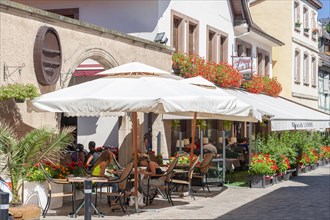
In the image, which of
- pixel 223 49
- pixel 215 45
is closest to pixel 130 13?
pixel 215 45

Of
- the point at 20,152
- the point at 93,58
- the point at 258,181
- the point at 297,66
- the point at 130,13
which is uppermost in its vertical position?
the point at 297,66

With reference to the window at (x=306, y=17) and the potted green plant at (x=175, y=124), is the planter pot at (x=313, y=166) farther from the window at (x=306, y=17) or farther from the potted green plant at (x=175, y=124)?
the window at (x=306, y=17)

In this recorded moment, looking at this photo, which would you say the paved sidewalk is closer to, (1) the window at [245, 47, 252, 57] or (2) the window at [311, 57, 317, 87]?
(1) the window at [245, 47, 252, 57]

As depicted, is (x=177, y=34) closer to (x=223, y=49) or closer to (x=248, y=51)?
(x=223, y=49)

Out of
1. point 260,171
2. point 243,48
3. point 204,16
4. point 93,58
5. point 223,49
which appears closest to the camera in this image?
point 93,58

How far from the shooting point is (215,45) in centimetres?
Result: 2767

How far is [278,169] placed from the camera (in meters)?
20.8

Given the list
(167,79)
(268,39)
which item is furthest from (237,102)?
(268,39)

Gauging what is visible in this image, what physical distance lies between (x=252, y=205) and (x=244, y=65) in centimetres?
1292

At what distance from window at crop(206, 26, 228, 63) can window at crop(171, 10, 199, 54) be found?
1549 millimetres

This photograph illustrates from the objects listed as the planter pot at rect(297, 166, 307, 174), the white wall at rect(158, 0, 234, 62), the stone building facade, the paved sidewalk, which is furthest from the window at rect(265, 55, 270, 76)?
the stone building facade

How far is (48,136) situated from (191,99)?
2686 millimetres

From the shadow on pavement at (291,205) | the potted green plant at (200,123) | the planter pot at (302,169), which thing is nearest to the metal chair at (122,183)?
the shadow on pavement at (291,205)

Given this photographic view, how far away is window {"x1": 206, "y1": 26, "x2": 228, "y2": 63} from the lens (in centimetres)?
2722
